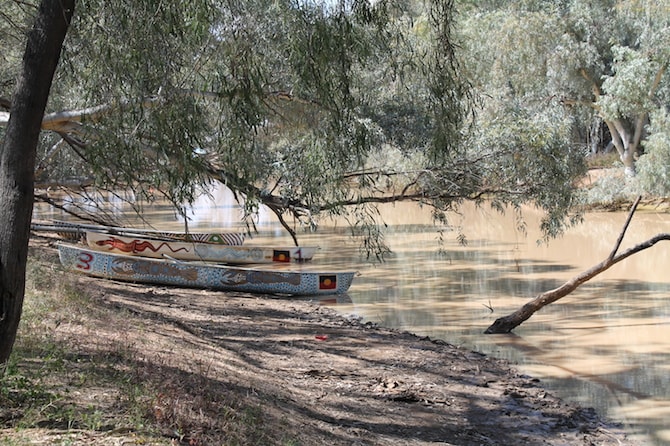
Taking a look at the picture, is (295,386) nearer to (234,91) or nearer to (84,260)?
(234,91)

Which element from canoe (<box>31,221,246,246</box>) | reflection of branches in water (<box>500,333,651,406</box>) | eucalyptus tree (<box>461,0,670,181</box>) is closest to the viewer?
reflection of branches in water (<box>500,333,651,406</box>)

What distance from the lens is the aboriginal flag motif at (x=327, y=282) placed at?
42.8ft

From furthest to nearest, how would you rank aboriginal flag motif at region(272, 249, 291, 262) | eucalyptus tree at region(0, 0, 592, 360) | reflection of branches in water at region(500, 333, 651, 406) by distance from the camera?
aboriginal flag motif at region(272, 249, 291, 262) < reflection of branches in water at region(500, 333, 651, 406) < eucalyptus tree at region(0, 0, 592, 360)

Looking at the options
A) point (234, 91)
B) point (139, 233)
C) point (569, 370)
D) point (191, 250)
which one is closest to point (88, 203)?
point (139, 233)

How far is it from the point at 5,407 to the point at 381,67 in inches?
261

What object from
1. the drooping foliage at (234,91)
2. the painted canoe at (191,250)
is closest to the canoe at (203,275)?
the painted canoe at (191,250)

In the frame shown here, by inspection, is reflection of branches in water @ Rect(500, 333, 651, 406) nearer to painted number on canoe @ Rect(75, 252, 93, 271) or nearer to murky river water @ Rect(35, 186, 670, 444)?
murky river water @ Rect(35, 186, 670, 444)

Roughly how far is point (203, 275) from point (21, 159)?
346 inches

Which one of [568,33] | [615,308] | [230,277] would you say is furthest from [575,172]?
[568,33]

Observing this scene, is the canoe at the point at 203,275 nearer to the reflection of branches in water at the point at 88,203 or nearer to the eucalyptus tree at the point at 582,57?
the reflection of branches in water at the point at 88,203

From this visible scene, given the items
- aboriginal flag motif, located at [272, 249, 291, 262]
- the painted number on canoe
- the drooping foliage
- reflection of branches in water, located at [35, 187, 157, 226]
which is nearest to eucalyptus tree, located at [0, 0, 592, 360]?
the drooping foliage

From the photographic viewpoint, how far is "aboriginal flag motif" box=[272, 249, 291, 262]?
53.0 feet

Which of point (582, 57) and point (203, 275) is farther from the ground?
point (582, 57)

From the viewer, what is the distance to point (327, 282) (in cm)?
1308
